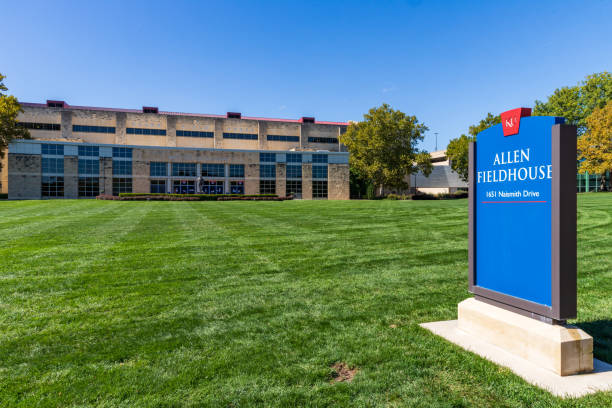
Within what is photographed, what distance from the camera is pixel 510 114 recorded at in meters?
3.61

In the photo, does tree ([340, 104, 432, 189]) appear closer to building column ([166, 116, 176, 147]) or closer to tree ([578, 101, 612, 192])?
tree ([578, 101, 612, 192])

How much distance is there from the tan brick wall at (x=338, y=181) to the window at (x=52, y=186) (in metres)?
40.3

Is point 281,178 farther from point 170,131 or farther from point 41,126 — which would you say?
point 41,126

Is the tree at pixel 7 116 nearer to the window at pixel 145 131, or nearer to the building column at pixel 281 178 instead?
the window at pixel 145 131

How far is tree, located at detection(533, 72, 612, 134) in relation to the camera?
51.9m

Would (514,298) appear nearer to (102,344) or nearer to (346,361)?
(346,361)

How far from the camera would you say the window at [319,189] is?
2344 inches

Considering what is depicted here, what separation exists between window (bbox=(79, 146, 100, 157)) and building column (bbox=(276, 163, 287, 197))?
26.7 meters

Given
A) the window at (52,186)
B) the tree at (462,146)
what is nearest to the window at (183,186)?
the window at (52,186)

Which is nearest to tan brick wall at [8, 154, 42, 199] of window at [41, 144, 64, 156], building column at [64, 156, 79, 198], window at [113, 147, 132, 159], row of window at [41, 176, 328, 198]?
→ row of window at [41, 176, 328, 198]

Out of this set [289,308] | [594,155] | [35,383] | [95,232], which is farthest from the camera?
[594,155]

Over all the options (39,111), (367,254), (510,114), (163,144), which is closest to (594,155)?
(367,254)

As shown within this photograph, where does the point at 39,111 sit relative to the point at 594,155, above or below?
above

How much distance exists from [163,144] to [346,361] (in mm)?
65005
